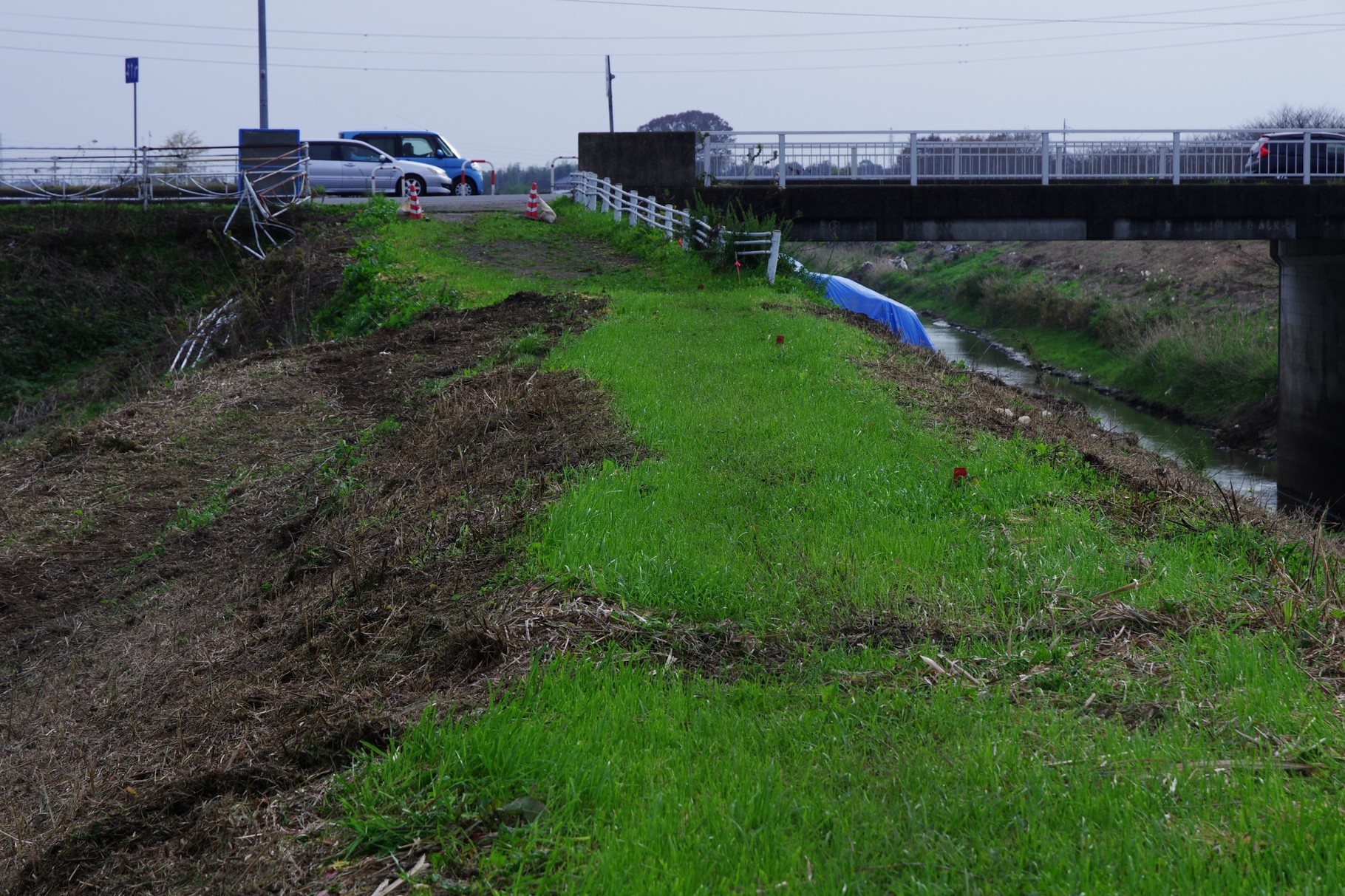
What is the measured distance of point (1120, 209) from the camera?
74.1ft

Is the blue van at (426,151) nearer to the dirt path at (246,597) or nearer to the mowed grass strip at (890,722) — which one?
the dirt path at (246,597)

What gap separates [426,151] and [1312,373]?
24.4 m

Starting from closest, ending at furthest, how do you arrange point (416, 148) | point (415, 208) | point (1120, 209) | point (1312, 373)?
point (1120, 209) < point (1312, 373) < point (415, 208) < point (416, 148)

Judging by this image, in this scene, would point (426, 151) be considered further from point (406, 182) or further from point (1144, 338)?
point (1144, 338)

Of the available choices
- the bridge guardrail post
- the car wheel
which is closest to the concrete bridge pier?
the bridge guardrail post

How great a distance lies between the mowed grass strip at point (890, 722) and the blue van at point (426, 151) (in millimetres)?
28401

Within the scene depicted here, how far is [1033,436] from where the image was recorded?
9.36 meters

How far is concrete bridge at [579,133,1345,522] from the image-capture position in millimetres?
22516

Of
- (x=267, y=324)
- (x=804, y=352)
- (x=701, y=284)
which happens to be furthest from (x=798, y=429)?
(x=267, y=324)

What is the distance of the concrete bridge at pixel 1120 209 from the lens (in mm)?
22516

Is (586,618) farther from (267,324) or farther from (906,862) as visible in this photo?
(267,324)

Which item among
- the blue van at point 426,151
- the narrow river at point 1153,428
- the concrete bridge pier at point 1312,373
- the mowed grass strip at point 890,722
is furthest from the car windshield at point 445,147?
the mowed grass strip at point 890,722

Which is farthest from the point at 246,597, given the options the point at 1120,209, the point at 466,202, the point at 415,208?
the point at 466,202

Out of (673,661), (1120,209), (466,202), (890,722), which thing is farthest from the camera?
(466,202)
